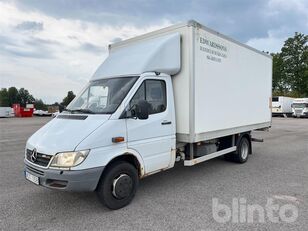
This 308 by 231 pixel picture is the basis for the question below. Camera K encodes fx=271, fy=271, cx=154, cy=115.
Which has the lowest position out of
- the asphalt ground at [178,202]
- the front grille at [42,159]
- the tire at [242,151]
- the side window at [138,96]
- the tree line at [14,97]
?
the asphalt ground at [178,202]

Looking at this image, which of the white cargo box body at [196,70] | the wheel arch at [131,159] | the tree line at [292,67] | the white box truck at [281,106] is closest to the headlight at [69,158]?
the wheel arch at [131,159]

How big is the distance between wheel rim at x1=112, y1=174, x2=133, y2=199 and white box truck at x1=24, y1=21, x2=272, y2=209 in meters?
0.02

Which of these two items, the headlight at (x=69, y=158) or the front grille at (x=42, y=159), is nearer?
the headlight at (x=69, y=158)

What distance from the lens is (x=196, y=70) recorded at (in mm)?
5680

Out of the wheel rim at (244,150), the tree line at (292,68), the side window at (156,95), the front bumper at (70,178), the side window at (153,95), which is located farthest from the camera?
the tree line at (292,68)

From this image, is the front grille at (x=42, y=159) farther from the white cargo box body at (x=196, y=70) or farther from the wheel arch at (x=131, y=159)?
the white cargo box body at (x=196, y=70)

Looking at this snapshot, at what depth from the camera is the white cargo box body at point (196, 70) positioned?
17.9ft

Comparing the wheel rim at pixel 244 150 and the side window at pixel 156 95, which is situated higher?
the side window at pixel 156 95

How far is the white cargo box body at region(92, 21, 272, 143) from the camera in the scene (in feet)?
17.9

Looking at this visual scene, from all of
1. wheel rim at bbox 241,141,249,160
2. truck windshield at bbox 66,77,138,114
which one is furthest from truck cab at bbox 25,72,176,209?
wheel rim at bbox 241,141,249,160

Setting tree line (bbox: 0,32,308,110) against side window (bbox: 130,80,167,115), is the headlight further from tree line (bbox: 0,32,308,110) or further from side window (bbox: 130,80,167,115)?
tree line (bbox: 0,32,308,110)

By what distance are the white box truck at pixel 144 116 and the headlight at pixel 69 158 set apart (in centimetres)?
1

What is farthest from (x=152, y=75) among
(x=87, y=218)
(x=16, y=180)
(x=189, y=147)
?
(x=16, y=180)

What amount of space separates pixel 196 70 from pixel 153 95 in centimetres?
116
